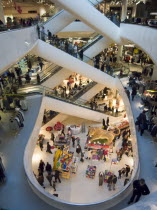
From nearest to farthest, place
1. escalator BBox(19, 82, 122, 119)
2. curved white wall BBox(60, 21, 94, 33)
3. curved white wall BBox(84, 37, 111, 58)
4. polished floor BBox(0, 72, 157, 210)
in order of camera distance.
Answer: polished floor BBox(0, 72, 157, 210), escalator BBox(19, 82, 122, 119), curved white wall BBox(84, 37, 111, 58), curved white wall BBox(60, 21, 94, 33)

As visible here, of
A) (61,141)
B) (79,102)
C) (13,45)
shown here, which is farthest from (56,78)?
(13,45)

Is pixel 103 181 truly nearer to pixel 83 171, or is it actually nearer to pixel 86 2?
pixel 83 171

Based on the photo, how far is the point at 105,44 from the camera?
1567 centimetres

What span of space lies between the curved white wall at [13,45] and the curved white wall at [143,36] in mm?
5033

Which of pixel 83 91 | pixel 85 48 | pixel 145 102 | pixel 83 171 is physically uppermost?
pixel 85 48

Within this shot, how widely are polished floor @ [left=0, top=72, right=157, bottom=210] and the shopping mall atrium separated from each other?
3 centimetres

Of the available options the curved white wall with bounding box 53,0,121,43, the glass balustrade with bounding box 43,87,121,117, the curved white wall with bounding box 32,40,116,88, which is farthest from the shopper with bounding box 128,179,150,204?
the curved white wall with bounding box 53,0,121,43

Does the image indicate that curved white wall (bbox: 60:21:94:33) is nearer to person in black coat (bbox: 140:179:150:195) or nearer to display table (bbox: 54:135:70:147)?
display table (bbox: 54:135:70:147)

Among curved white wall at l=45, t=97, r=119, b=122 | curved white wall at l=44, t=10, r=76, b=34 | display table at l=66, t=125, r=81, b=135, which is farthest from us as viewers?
display table at l=66, t=125, r=81, b=135

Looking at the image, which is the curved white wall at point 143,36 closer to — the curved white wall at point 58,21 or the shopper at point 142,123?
the shopper at point 142,123

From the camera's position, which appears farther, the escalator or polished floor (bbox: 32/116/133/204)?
the escalator

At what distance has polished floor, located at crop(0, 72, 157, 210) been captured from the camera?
5707mm

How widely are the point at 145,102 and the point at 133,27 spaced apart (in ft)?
14.4

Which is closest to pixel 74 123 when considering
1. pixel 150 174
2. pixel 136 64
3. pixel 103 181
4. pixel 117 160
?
pixel 117 160
